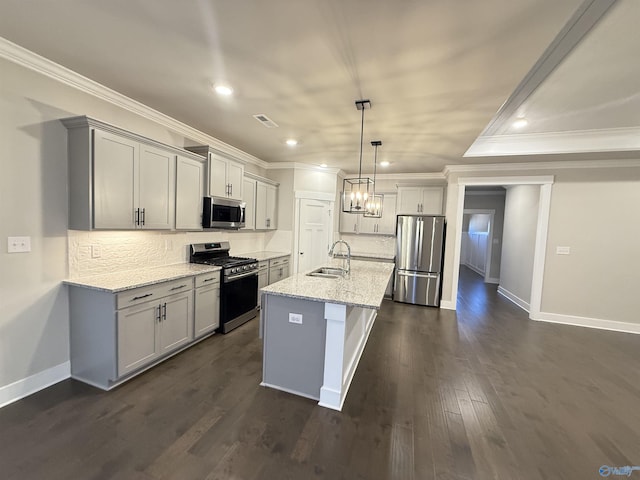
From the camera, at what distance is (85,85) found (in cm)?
241

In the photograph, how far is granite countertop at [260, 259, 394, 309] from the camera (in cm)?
212

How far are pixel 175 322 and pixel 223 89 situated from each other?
7.81 ft

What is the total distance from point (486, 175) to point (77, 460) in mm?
5992

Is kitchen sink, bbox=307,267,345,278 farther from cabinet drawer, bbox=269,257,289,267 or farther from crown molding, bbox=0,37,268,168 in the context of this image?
crown molding, bbox=0,37,268,168

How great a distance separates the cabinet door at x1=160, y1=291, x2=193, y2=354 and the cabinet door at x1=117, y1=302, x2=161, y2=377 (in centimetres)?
8

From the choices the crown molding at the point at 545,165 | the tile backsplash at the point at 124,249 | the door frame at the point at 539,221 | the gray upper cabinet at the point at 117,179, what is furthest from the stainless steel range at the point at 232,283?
the door frame at the point at 539,221

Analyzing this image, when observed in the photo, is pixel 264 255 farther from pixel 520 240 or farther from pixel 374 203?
pixel 520 240

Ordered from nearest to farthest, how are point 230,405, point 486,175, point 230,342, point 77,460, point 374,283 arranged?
point 77,460
point 230,405
point 374,283
point 230,342
point 486,175

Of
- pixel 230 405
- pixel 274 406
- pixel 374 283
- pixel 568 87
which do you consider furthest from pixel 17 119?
pixel 568 87

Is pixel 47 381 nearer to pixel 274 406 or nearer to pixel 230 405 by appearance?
pixel 230 405

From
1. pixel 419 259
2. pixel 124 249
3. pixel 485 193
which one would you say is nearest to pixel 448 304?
pixel 419 259

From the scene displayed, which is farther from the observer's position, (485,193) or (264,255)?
(485,193)

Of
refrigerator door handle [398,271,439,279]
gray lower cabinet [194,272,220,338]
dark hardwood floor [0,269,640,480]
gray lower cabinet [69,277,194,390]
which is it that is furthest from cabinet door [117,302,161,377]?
refrigerator door handle [398,271,439,279]

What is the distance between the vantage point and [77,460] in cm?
166
